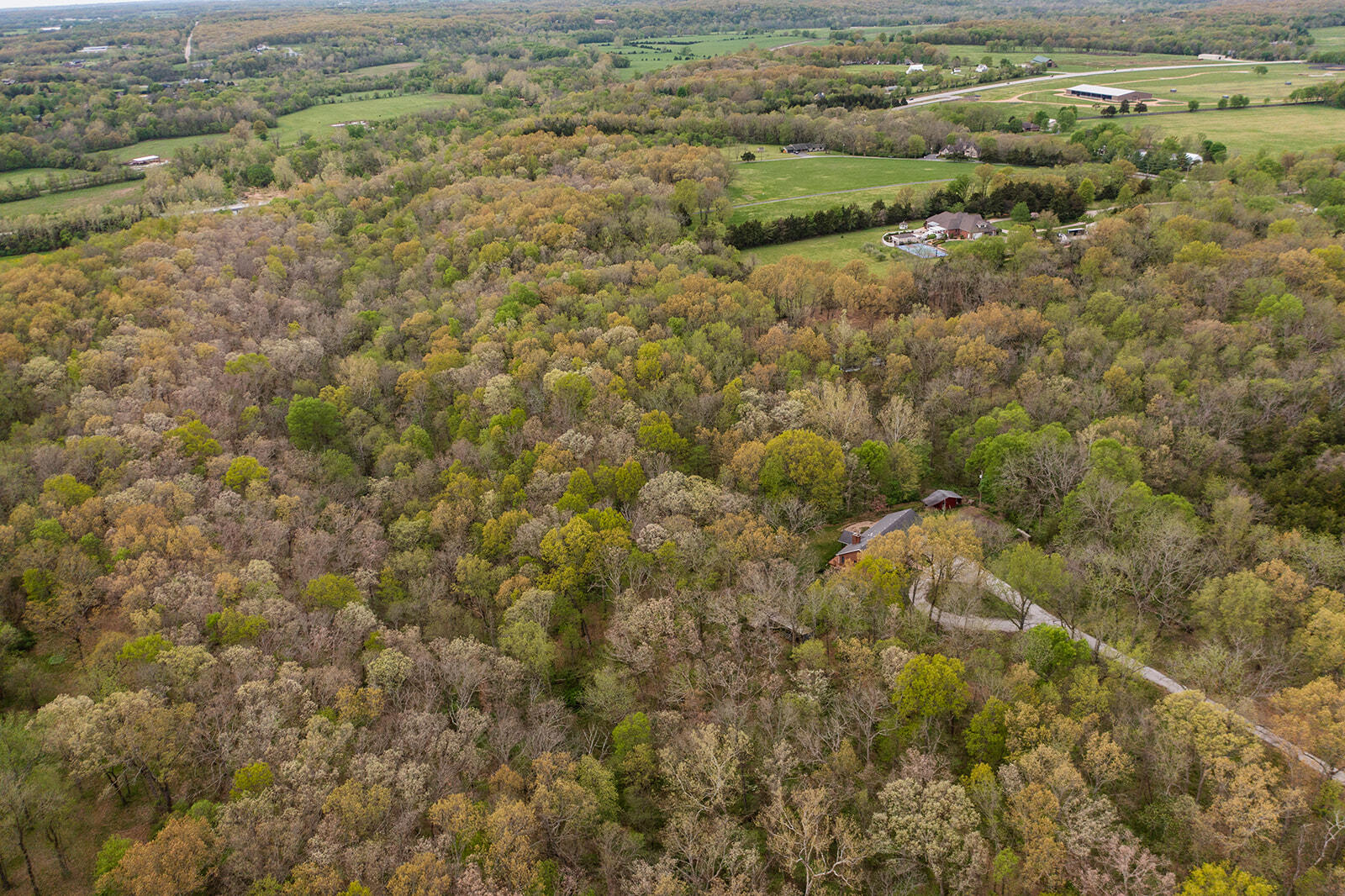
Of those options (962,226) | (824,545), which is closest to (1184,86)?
(962,226)

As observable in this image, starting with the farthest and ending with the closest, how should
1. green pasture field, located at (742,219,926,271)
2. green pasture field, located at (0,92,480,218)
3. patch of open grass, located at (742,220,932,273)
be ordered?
green pasture field, located at (0,92,480,218) → green pasture field, located at (742,219,926,271) → patch of open grass, located at (742,220,932,273)

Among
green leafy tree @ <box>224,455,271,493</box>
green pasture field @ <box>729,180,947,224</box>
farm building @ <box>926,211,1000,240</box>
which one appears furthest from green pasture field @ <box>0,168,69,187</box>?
farm building @ <box>926,211,1000,240</box>

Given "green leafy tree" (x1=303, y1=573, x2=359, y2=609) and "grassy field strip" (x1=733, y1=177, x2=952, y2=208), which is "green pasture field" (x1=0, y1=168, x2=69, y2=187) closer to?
"grassy field strip" (x1=733, y1=177, x2=952, y2=208)

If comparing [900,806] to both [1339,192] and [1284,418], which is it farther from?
[1339,192]

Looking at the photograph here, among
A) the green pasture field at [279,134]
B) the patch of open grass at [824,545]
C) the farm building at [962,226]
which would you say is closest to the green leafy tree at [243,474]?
the patch of open grass at [824,545]

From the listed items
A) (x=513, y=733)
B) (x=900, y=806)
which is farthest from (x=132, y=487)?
(x=900, y=806)
